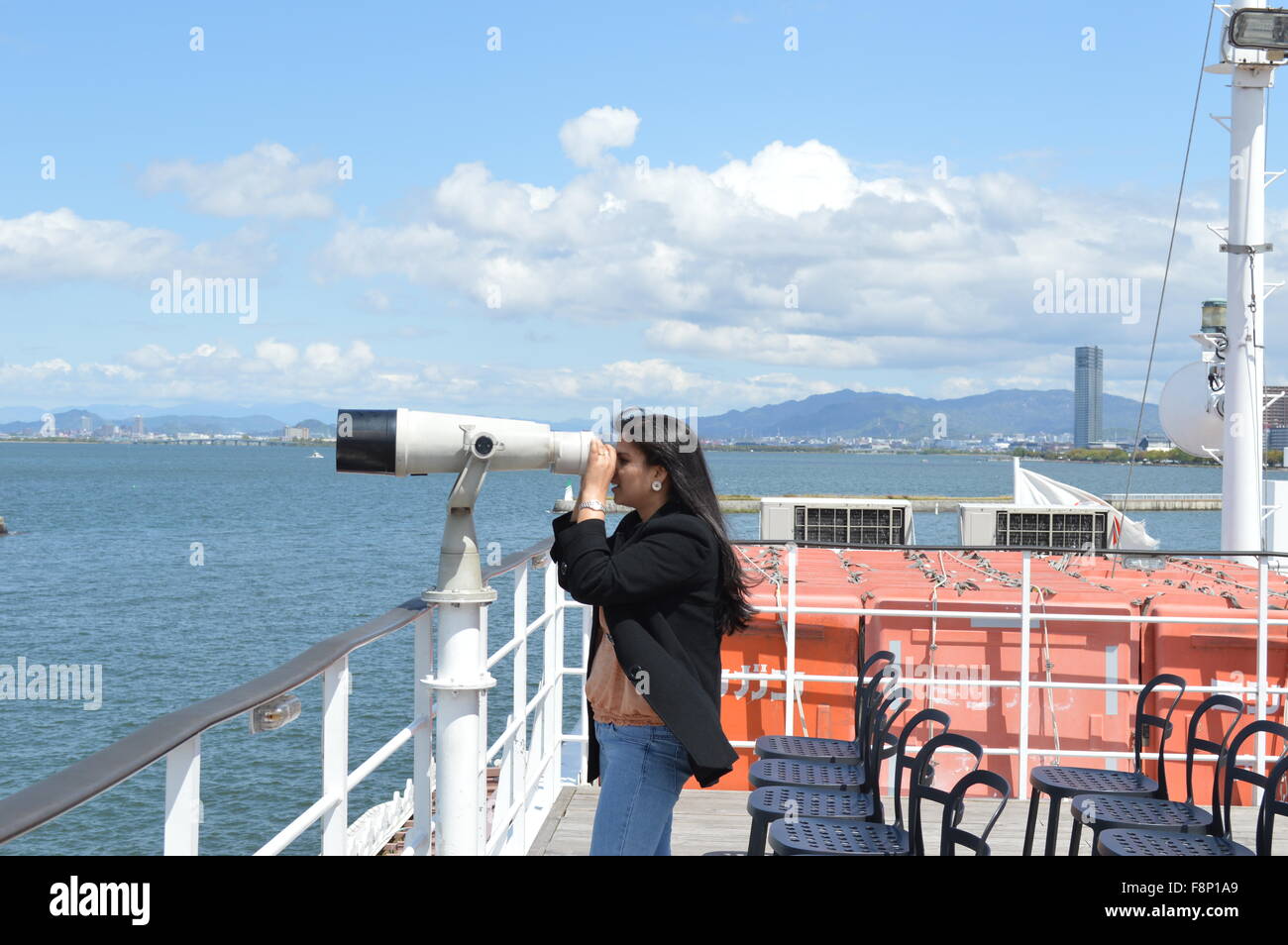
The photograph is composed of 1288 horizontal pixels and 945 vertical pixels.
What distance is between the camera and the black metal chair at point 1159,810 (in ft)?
10.6

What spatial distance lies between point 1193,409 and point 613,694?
1299 cm

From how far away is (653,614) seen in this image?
269 cm

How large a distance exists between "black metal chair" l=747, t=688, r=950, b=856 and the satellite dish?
11.7m

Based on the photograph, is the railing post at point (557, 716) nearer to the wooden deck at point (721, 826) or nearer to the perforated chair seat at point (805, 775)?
the wooden deck at point (721, 826)

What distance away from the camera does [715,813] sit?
5.54 meters

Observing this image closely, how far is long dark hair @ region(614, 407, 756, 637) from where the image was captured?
275 cm

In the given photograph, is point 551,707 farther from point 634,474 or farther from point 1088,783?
point 634,474

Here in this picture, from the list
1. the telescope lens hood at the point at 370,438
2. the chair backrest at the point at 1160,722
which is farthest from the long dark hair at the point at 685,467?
the chair backrest at the point at 1160,722

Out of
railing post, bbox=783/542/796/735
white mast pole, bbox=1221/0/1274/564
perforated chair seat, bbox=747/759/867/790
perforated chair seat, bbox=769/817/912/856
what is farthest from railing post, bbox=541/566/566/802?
white mast pole, bbox=1221/0/1274/564

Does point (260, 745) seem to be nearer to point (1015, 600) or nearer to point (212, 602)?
point (1015, 600)

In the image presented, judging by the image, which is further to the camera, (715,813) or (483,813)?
(715,813)
